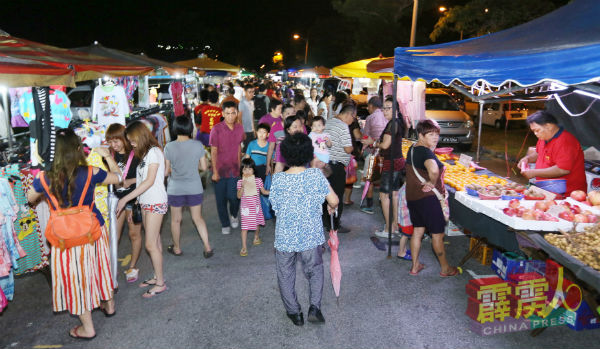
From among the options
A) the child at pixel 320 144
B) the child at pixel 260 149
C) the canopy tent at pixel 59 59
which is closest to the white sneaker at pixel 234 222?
the child at pixel 260 149

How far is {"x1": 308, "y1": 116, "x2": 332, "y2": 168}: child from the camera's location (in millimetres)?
5934

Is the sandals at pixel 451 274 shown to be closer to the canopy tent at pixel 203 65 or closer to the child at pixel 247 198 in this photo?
the child at pixel 247 198

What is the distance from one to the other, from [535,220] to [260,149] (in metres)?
3.98

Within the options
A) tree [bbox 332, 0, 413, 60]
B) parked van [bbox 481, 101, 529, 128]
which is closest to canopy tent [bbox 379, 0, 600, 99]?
parked van [bbox 481, 101, 529, 128]

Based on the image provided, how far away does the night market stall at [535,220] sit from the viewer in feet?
12.2

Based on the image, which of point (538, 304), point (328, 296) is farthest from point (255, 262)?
point (538, 304)

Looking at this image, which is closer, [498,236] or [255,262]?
[498,236]

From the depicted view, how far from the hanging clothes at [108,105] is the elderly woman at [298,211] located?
4995 millimetres

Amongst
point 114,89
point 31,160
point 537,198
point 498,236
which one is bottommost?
point 498,236

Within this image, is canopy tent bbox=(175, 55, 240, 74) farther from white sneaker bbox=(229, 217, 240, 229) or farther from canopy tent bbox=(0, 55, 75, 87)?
canopy tent bbox=(0, 55, 75, 87)

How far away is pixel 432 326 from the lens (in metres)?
4.32

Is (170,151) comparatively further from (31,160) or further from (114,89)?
(114,89)

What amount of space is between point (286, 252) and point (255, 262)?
6.26ft

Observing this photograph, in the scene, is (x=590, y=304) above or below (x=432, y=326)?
above
